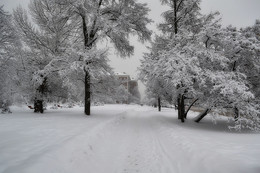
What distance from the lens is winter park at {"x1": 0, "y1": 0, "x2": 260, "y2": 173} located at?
406cm

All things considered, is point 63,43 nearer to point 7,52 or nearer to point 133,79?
point 7,52

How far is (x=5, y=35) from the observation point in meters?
10.2

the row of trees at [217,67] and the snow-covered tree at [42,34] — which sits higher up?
the snow-covered tree at [42,34]

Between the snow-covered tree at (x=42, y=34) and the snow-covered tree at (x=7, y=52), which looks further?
the snow-covered tree at (x=42, y=34)

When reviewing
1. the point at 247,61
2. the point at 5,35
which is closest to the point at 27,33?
the point at 5,35

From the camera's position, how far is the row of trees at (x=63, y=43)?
10.7 meters

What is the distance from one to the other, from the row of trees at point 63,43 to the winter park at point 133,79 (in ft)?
0.29

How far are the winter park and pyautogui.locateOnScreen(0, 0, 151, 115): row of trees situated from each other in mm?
88

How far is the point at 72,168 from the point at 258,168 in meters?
3.88

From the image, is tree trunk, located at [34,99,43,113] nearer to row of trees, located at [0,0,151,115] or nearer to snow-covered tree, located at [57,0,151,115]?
row of trees, located at [0,0,151,115]

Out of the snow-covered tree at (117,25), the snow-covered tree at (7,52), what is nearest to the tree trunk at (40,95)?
the snow-covered tree at (7,52)

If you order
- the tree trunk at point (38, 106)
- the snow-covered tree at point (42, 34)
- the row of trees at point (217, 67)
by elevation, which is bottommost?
the tree trunk at point (38, 106)

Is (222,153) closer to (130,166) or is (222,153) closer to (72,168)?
(130,166)

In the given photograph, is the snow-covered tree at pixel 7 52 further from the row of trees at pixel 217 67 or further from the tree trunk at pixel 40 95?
the row of trees at pixel 217 67
